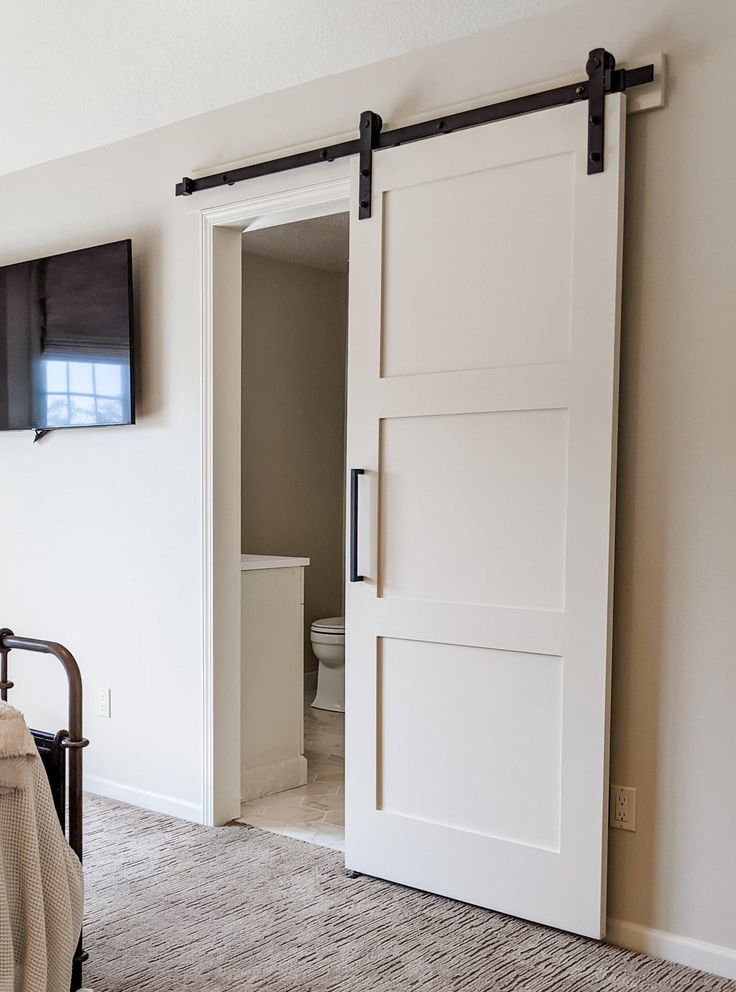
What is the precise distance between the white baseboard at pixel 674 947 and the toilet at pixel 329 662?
2746 millimetres

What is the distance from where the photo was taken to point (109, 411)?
12.1ft

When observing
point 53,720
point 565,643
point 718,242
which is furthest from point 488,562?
point 53,720

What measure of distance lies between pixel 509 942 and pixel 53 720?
225 centimetres

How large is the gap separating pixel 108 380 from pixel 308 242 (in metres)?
1.97

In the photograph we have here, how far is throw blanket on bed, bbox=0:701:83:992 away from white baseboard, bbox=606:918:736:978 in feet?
4.72

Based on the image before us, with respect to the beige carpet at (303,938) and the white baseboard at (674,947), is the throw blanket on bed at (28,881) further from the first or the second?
the white baseboard at (674,947)

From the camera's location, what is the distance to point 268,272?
223 inches

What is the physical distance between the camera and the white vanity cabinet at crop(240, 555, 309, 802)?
380cm

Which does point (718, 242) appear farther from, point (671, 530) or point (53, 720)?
point (53, 720)

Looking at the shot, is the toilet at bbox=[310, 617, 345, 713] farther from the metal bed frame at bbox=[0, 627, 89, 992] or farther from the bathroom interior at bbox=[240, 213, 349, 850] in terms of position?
the metal bed frame at bbox=[0, 627, 89, 992]

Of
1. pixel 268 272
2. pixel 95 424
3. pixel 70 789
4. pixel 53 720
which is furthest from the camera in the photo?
pixel 268 272

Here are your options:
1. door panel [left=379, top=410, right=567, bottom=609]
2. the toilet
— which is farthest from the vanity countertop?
the toilet

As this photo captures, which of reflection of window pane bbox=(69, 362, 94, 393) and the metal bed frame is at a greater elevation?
reflection of window pane bbox=(69, 362, 94, 393)

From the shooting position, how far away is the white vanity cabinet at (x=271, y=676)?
3.80m
